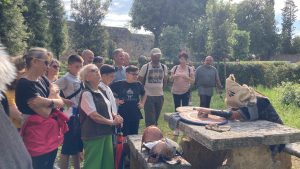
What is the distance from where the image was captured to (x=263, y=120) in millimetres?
4891

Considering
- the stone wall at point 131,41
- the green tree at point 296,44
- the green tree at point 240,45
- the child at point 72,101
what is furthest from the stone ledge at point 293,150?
the green tree at point 296,44

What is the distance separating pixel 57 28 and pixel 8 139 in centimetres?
3176

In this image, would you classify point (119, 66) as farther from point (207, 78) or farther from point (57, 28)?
point (57, 28)

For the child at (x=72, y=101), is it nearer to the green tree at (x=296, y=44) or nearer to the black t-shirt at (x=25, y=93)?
the black t-shirt at (x=25, y=93)

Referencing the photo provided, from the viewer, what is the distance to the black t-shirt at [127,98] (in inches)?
222

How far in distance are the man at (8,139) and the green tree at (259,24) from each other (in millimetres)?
51894

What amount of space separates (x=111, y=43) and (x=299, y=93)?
28.4 metres

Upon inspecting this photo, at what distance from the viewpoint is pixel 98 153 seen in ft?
14.1

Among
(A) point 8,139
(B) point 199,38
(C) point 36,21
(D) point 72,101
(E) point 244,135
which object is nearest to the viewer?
(A) point 8,139

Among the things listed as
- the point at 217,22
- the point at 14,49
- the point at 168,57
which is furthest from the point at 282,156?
the point at 168,57

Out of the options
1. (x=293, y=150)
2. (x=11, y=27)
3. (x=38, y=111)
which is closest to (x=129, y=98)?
(x=38, y=111)

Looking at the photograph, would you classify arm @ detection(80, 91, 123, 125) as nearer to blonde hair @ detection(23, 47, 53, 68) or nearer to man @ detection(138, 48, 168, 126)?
blonde hair @ detection(23, 47, 53, 68)

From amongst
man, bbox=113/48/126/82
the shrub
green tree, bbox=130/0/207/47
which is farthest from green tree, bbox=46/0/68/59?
man, bbox=113/48/126/82

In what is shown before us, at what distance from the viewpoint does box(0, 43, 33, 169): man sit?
1.83m
